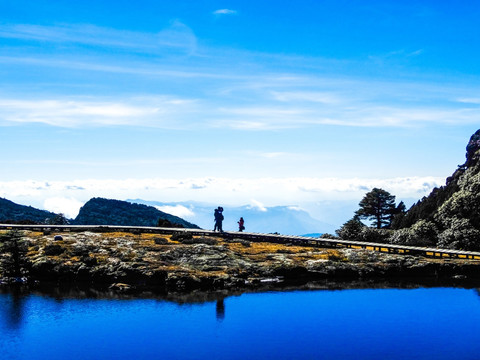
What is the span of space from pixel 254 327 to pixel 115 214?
13590 centimetres

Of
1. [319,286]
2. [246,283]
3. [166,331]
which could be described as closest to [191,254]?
[246,283]

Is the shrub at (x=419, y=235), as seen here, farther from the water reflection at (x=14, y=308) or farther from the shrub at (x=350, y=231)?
the water reflection at (x=14, y=308)

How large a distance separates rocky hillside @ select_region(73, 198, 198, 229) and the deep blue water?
109m

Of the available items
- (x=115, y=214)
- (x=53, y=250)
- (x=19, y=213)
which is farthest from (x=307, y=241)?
(x=19, y=213)

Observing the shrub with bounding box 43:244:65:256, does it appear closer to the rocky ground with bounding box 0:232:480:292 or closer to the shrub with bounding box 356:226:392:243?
the rocky ground with bounding box 0:232:480:292

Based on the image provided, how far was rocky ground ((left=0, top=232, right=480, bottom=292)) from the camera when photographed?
60.0m

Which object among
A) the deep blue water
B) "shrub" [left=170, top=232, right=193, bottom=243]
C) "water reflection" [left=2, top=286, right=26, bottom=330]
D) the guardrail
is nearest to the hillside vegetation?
the guardrail

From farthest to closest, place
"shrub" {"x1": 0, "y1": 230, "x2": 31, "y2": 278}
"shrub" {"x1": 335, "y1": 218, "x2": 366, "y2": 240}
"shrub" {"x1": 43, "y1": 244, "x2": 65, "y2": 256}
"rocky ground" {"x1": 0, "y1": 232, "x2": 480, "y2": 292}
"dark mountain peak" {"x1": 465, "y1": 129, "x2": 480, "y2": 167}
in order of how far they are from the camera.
A: "dark mountain peak" {"x1": 465, "y1": 129, "x2": 480, "y2": 167} → "shrub" {"x1": 335, "y1": 218, "x2": 366, "y2": 240} → "shrub" {"x1": 43, "y1": 244, "x2": 65, "y2": 256} → "shrub" {"x1": 0, "y1": 230, "x2": 31, "y2": 278} → "rocky ground" {"x1": 0, "y1": 232, "x2": 480, "y2": 292}

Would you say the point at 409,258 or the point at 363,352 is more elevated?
the point at 409,258

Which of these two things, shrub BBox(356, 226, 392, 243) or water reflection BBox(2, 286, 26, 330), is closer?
water reflection BBox(2, 286, 26, 330)

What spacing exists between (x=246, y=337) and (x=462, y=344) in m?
16.1

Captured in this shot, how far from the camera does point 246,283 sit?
59625mm

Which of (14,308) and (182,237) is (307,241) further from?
(14,308)

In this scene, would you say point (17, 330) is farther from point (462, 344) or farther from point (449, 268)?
point (449, 268)
